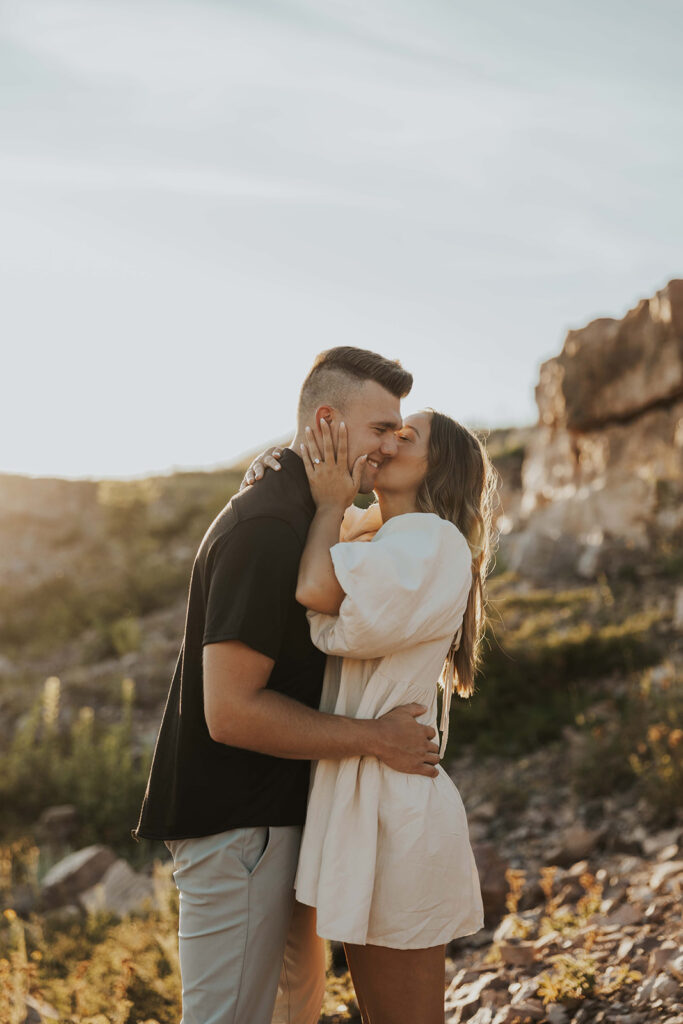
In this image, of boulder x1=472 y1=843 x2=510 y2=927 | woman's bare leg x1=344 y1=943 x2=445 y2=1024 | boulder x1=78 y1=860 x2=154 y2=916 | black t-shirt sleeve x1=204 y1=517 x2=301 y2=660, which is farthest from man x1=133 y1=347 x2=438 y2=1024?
boulder x1=78 y1=860 x2=154 y2=916

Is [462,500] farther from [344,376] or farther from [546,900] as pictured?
[546,900]

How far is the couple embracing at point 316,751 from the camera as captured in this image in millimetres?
2322

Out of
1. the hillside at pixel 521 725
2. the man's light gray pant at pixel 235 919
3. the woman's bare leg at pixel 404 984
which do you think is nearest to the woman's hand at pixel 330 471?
the man's light gray pant at pixel 235 919

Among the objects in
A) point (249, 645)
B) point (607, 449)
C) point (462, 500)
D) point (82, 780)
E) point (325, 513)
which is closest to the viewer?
point (249, 645)

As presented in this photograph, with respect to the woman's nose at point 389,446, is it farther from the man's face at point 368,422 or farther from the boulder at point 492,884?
the boulder at point 492,884

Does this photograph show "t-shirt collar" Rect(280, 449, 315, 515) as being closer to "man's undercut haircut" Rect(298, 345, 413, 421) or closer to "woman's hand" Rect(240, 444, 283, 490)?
"woman's hand" Rect(240, 444, 283, 490)

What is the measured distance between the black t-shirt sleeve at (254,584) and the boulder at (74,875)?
4100 mm

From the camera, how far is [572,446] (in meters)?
12.9

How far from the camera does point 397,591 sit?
7.55 ft

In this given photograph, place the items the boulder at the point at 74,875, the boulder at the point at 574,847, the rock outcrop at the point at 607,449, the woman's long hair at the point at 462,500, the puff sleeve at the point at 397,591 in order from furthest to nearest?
the rock outcrop at the point at 607,449 < the boulder at the point at 74,875 < the boulder at the point at 574,847 < the woman's long hair at the point at 462,500 < the puff sleeve at the point at 397,591

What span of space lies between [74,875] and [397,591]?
444 centimetres

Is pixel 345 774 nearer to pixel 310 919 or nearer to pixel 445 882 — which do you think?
pixel 445 882

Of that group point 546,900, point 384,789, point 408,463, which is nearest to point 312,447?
point 408,463

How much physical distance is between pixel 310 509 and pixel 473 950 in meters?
2.88
